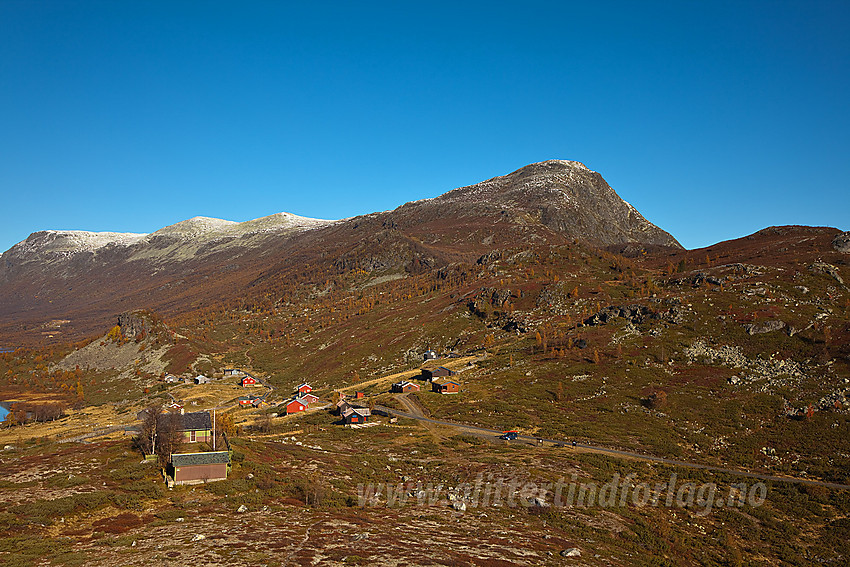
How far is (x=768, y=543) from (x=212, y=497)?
4771 cm

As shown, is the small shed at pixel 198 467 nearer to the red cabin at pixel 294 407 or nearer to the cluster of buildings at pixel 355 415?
the cluster of buildings at pixel 355 415

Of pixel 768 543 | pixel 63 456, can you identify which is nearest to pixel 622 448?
pixel 768 543

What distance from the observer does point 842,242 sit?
138500 millimetres

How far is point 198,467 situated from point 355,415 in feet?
152

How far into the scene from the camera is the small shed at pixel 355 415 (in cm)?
8862

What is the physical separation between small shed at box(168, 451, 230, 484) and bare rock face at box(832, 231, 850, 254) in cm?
16761

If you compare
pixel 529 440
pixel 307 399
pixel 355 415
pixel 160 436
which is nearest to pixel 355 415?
pixel 355 415

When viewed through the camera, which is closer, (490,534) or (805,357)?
(490,534)

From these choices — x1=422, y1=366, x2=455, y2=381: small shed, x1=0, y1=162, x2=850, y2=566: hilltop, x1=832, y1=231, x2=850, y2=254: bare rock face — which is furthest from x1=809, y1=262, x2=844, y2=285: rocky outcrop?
x1=422, y1=366, x2=455, y2=381: small shed

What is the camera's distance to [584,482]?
51219 mm

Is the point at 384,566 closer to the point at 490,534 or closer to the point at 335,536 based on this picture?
the point at 335,536

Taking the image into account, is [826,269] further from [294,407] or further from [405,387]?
[294,407]

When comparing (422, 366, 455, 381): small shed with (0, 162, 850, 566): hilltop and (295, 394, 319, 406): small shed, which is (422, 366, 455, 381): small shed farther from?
(295, 394, 319, 406): small shed

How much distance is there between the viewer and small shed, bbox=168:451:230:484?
43.4 meters
